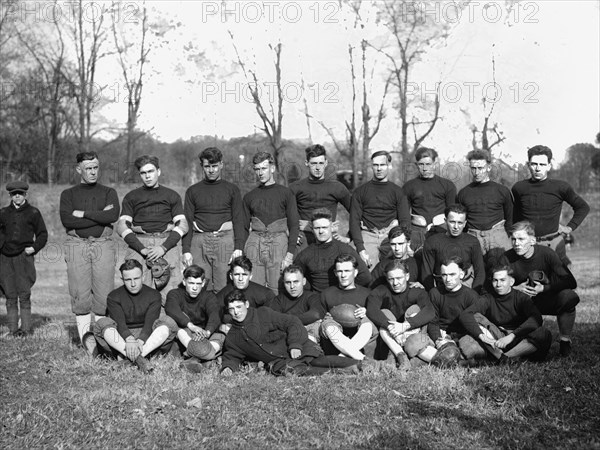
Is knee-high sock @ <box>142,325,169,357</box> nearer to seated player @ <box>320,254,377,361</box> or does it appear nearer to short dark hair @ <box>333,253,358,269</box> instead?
seated player @ <box>320,254,377,361</box>

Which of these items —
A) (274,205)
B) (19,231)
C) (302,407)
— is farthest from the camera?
(19,231)

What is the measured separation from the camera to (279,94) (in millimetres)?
20422

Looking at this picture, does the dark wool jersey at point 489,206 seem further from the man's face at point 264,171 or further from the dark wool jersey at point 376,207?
the man's face at point 264,171

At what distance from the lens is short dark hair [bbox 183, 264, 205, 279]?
24.1ft

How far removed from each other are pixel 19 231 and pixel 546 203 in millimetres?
7126

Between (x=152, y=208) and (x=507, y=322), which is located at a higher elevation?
(x=152, y=208)

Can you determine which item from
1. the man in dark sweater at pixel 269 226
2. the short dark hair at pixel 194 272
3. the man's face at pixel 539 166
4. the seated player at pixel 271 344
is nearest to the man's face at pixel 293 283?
the seated player at pixel 271 344

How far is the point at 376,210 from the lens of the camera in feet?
26.2

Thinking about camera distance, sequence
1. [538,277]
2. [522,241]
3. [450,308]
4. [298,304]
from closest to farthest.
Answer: [450,308], [522,241], [538,277], [298,304]

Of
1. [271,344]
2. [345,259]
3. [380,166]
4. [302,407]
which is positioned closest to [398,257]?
[345,259]

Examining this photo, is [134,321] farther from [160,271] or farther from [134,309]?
[160,271]

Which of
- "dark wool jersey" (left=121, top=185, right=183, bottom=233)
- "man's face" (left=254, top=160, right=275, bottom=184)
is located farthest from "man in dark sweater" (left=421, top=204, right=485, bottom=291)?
"dark wool jersey" (left=121, top=185, right=183, bottom=233)

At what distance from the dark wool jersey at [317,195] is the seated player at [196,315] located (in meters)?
1.51

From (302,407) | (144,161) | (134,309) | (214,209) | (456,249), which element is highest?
(144,161)
